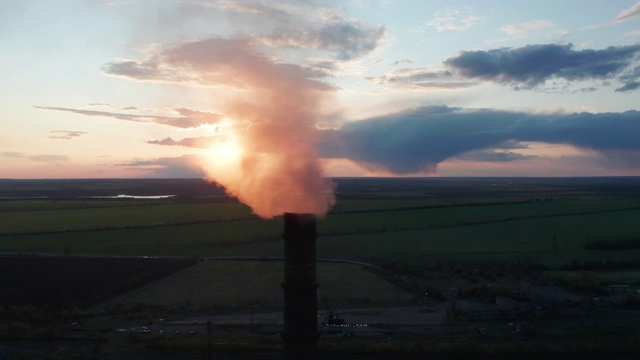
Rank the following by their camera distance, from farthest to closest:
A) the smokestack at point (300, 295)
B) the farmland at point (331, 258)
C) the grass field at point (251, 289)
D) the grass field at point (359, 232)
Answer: the grass field at point (359, 232), the farmland at point (331, 258), the grass field at point (251, 289), the smokestack at point (300, 295)

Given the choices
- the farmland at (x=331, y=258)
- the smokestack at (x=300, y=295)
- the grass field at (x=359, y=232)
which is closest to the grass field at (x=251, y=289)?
the farmland at (x=331, y=258)

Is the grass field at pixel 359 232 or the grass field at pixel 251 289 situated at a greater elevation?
the grass field at pixel 359 232

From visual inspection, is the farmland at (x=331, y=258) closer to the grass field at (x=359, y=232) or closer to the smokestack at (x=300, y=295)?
the grass field at (x=359, y=232)

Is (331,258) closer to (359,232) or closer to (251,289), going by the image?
(251,289)

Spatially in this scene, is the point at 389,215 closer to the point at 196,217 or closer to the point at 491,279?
the point at 196,217

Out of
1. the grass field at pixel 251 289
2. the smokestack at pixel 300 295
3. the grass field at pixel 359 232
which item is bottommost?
the grass field at pixel 251 289

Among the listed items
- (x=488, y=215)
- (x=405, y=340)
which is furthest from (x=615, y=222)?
(x=405, y=340)

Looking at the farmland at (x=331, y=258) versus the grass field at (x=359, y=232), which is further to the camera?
the grass field at (x=359, y=232)
